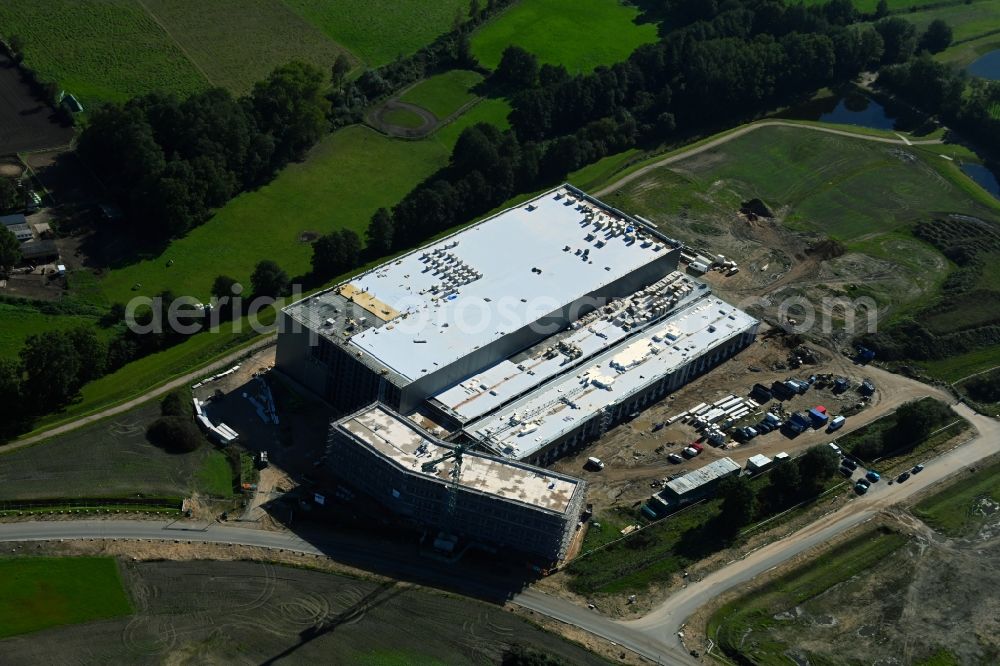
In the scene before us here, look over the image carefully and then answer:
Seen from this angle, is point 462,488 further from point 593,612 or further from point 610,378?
point 610,378

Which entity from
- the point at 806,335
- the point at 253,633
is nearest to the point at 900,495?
the point at 806,335

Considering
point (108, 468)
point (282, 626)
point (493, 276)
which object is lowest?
point (282, 626)

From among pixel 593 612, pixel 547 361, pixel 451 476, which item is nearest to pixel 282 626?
pixel 451 476

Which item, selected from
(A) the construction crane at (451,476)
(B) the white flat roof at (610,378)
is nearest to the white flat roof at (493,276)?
(B) the white flat roof at (610,378)

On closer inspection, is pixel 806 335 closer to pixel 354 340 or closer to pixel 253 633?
pixel 354 340

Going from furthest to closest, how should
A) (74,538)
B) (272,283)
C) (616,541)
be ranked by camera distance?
1. (272,283)
2. (616,541)
3. (74,538)
